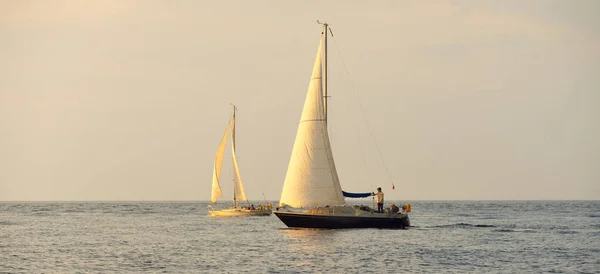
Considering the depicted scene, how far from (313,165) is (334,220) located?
416 centimetres

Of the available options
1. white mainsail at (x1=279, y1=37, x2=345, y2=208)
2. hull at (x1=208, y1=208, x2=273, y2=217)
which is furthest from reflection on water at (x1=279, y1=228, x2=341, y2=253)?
hull at (x1=208, y1=208, x2=273, y2=217)

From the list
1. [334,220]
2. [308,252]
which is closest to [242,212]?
[334,220]

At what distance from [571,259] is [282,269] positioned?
639 inches

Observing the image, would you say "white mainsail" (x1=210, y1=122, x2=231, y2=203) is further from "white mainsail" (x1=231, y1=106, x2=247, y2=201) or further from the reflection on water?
the reflection on water

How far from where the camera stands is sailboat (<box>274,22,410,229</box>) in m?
59.9

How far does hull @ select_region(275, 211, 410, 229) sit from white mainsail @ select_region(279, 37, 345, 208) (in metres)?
1.19

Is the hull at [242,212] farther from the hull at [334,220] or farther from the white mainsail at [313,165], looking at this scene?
the white mainsail at [313,165]

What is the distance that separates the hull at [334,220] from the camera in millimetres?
60750

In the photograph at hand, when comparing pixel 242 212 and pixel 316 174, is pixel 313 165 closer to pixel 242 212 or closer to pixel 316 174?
pixel 316 174

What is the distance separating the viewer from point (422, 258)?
154 feet

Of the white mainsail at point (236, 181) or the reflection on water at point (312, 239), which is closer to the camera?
the reflection on water at point (312, 239)

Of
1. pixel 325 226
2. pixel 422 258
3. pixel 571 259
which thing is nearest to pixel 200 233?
pixel 325 226

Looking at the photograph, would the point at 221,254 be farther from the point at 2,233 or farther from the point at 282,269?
the point at 2,233

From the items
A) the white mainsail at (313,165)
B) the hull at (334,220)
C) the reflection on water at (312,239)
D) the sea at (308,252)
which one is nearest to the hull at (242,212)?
the sea at (308,252)
